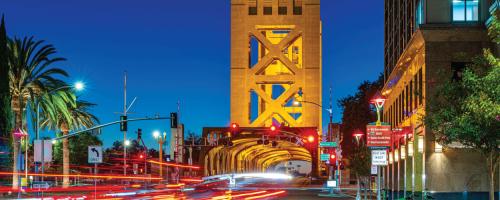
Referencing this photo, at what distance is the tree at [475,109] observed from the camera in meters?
21.1

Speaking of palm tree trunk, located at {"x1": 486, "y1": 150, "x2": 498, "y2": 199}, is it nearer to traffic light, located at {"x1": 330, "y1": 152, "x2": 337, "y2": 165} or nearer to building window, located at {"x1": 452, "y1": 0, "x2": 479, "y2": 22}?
building window, located at {"x1": 452, "y1": 0, "x2": 479, "y2": 22}

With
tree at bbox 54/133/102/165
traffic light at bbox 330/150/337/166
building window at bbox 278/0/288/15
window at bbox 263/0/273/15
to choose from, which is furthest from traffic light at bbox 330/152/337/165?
building window at bbox 278/0/288/15

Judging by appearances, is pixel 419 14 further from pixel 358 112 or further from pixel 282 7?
pixel 282 7

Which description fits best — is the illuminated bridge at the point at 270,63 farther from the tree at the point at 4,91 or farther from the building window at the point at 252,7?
the tree at the point at 4,91

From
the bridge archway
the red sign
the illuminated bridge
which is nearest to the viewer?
the red sign

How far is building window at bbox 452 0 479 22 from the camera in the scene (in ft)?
130

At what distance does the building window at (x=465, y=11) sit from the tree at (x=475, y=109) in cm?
→ 1530

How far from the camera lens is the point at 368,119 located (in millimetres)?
89750

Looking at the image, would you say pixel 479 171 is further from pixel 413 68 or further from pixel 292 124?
pixel 292 124

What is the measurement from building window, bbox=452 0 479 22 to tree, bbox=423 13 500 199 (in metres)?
15.3

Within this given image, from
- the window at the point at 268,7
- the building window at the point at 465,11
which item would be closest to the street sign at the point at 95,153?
the building window at the point at 465,11

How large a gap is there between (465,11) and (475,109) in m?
19.6

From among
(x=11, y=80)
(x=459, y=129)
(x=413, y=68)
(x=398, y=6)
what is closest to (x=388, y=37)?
(x=398, y=6)

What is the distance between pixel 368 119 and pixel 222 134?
25.8m
